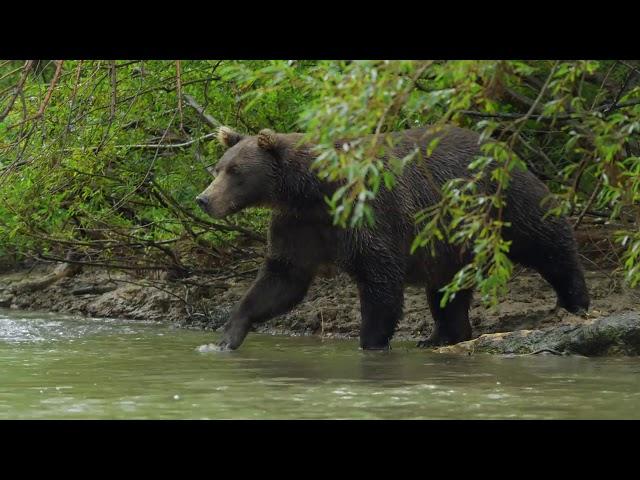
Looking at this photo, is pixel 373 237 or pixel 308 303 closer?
pixel 373 237

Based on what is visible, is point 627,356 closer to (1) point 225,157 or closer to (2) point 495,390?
(2) point 495,390

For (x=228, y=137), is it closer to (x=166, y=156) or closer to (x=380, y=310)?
(x=380, y=310)

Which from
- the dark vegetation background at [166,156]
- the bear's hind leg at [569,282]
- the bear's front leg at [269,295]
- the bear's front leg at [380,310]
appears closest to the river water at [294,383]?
the bear's front leg at [380,310]

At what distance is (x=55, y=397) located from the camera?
710 centimetres

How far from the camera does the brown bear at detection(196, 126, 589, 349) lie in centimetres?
1000

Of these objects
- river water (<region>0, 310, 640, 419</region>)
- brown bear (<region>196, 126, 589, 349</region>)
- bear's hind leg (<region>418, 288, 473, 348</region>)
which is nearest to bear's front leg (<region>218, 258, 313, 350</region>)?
brown bear (<region>196, 126, 589, 349</region>)

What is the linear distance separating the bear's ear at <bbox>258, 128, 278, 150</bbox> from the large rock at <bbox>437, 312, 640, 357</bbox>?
96.8 inches

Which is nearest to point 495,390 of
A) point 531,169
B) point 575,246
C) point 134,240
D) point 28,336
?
point 575,246

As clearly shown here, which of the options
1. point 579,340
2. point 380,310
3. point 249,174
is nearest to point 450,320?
point 380,310

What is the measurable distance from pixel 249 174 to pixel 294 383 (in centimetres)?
265

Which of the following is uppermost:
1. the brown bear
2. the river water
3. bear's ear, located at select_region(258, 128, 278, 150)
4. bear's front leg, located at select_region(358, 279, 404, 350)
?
bear's ear, located at select_region(258, 128, 278, 150)

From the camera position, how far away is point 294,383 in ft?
25.9

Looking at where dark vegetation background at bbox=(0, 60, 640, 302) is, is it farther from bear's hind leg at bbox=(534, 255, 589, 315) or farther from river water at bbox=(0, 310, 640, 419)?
river water at bbox=(0, 310, 640, 419)

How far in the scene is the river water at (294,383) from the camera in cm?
654
